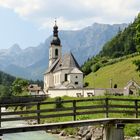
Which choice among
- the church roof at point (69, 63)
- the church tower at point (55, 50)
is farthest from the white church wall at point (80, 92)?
the church tower at point (55, 50)

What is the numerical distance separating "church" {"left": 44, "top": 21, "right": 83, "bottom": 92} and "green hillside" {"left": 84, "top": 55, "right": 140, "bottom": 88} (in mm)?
8759

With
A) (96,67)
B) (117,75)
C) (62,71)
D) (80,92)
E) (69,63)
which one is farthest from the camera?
(96,67)

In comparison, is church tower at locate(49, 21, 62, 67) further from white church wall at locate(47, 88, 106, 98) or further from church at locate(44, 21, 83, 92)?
white church wall at locate(47, 88, 106, 98)

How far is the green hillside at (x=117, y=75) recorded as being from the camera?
401ft

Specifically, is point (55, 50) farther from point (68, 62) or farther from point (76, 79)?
point (76, 79)

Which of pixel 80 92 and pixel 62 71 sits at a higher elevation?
pixel 62 71

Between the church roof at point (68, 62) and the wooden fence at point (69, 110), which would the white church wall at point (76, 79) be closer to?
the church roof at point (68, 62)

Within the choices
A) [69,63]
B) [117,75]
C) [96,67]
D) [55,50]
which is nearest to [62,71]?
[69,63]

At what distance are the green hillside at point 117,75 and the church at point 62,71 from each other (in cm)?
876

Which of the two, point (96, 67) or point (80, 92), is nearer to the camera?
point (80, 92)

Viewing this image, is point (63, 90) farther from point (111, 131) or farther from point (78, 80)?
point (111, 131)

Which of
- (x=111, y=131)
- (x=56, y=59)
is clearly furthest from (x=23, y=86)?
(x=111, y=131)

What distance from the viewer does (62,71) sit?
4956 inches

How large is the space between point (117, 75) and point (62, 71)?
54.7 feet
